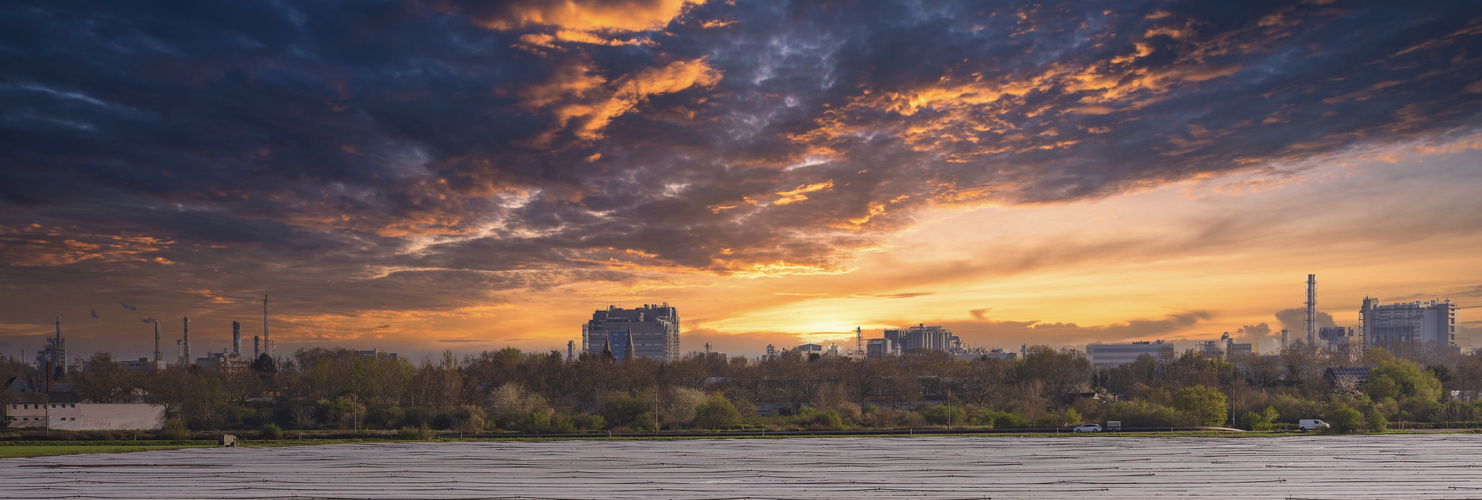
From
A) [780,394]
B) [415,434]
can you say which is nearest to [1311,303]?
[780,394]

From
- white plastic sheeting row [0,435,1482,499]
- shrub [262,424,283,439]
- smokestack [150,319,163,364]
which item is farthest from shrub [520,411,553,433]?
smokestack [150,319,163,364]

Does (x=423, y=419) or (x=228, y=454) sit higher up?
(x=228, y=454)

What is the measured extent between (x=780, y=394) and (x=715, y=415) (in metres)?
30.2

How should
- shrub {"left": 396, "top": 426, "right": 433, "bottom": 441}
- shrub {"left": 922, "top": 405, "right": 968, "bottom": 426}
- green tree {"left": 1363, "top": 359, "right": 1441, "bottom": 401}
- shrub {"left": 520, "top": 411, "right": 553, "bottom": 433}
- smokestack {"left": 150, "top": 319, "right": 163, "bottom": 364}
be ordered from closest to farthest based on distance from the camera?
shrub {"left": 396, "top": 426, "right": 433, "bottom": 441}
shrub {"left": 520, "top": 411, "right": 553, "bottom": 433}
shrub {"left": 922, "top": 405, "right": 968, "bottom": 426}
green tree {"left": 1363, "top": 359, "right": 1441, "bottom": 401}
smokestack {"left": 150, "top": 319, "right": 163, "bottom": 364}

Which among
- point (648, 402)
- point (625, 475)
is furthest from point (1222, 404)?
point (625, 475)

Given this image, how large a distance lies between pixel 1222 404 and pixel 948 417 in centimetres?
1850

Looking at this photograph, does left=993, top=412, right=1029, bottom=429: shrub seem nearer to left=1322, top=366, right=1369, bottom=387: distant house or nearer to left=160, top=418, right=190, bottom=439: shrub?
left=1322, top=366, right=1369, bottom=387: distant house

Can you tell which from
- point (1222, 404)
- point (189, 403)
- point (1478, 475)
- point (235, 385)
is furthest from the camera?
point (235, 385)

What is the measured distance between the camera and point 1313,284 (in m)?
159

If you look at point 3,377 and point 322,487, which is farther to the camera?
point 3,377

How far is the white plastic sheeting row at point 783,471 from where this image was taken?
70.6 feet

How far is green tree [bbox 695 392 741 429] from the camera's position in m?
53.0

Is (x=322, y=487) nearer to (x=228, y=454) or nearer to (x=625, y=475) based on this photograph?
(x=625, y=475)

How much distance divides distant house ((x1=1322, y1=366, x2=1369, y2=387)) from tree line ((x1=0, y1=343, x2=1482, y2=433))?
3.58 ft
